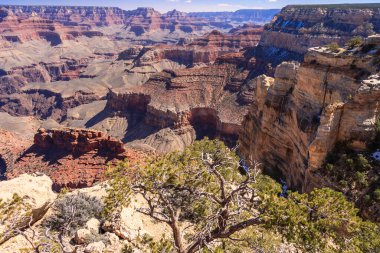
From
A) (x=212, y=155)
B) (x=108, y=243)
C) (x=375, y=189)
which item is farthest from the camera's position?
(x=375, y=189)

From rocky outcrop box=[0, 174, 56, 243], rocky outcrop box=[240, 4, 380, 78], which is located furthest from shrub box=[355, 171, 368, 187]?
rocky outcrop box=[240, 4, 380, 78]

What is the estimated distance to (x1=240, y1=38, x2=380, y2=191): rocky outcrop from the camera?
20.8 metres

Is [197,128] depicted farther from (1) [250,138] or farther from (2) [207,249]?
(2) [207,249]

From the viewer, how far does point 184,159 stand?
543 inches

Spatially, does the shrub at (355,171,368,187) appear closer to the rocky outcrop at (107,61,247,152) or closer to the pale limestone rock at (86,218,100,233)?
the pale limestone rock at (86,218,100,233)

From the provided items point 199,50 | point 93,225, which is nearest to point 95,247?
point 93,225

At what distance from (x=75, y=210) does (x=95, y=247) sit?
4007mm

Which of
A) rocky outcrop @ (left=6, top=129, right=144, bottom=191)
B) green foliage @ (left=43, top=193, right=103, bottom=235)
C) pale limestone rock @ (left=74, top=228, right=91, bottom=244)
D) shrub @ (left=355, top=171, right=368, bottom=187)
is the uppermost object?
shrub @ (left=355, top=171, right=368, bottom=187)

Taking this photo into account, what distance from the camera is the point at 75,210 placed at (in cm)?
1672

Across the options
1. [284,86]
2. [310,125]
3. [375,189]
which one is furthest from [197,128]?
[375,189]

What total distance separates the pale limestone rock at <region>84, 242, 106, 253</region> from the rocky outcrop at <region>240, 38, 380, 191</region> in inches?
567

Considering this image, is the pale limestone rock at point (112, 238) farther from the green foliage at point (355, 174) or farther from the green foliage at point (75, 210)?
the green foliage at point (355, 174)

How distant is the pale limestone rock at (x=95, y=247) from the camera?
12828mm

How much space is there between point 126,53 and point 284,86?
431ft
